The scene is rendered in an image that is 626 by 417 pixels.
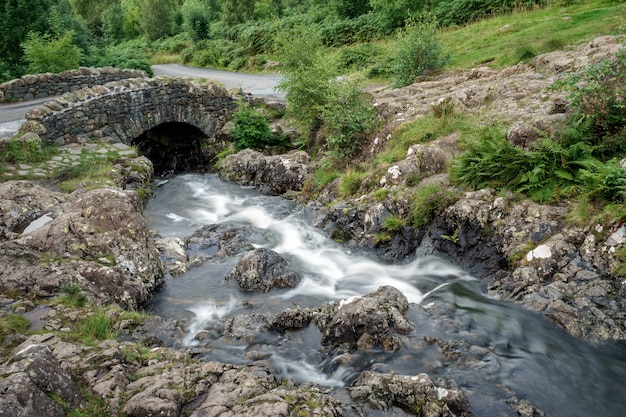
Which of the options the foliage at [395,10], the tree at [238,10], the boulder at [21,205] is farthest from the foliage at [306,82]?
the tree at [238,10]

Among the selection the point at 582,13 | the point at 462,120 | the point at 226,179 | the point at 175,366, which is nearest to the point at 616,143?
the point at 462,120

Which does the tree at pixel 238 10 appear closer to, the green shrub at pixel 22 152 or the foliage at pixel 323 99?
the foliage at pixel 323 99

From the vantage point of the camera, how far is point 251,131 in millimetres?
19906

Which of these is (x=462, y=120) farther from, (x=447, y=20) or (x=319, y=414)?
(x=447, y=20)

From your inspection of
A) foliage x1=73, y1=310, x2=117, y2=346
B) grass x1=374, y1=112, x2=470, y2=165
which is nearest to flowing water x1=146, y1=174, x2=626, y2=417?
foliage x1=73, y1=310, x2=117, y2=346

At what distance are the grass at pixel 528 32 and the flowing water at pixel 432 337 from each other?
12369mm

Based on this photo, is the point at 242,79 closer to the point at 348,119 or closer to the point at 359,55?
the point at 359,55

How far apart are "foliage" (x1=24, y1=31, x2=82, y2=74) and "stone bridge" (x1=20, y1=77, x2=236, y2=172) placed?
7.59 m

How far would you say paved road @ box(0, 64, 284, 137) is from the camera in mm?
17697

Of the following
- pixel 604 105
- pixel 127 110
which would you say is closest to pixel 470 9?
pixel 604 105

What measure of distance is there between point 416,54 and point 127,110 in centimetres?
1259

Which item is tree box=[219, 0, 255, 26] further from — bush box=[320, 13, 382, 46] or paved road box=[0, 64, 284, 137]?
bush box=[320, 13, 382, 46]

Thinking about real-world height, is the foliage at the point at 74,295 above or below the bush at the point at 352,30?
below

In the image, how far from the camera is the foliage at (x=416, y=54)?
19344mm
